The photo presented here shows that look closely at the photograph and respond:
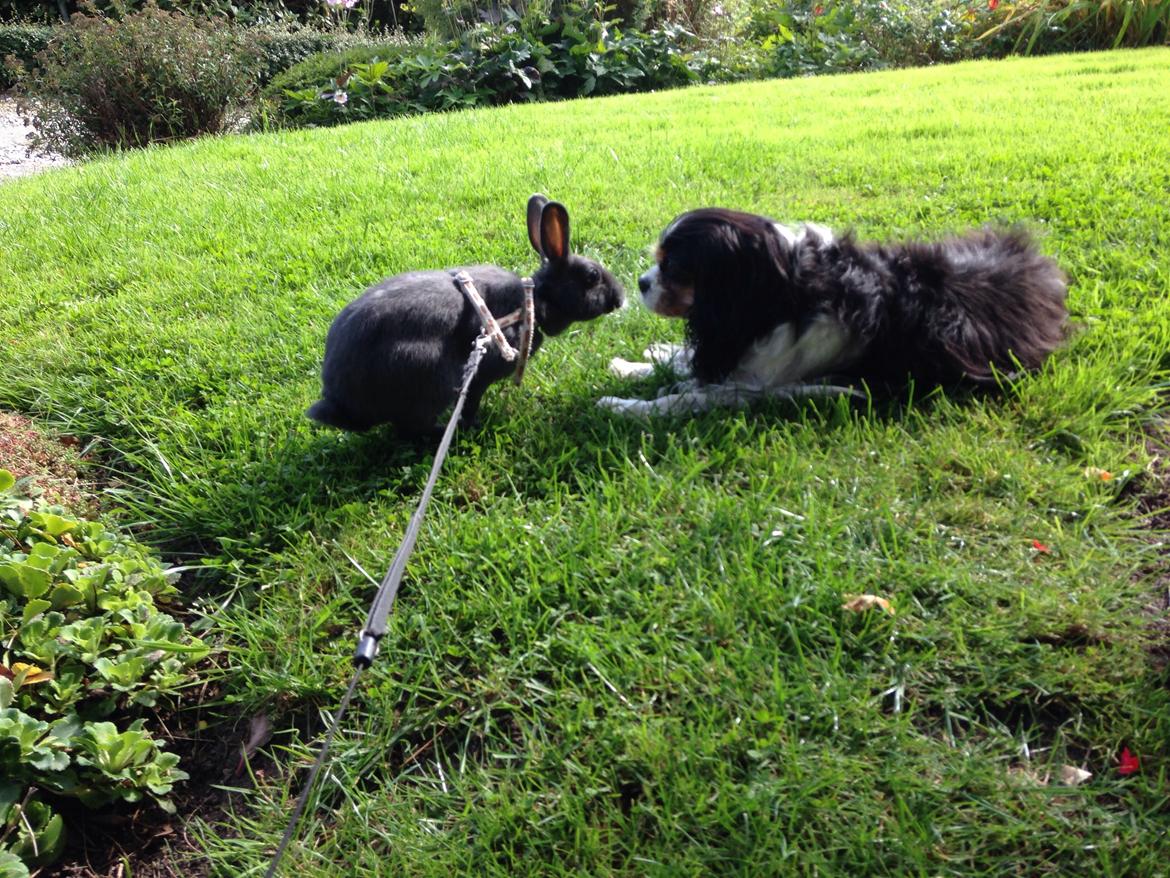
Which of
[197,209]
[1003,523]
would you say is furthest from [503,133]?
[1003,523]

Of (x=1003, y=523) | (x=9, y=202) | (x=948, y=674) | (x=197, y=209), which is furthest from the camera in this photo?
(x=9, y=202)

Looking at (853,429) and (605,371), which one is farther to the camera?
(605,371)

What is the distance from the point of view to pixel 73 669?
1997 millimetres

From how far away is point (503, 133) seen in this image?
297 inches

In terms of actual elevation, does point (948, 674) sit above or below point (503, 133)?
below

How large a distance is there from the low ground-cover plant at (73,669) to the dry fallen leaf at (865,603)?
1.71 m

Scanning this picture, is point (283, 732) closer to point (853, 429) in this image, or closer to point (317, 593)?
point (317, 593)

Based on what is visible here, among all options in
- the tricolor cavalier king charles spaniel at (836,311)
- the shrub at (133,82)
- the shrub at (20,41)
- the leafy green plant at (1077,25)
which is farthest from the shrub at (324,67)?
the shrub at (20,41)

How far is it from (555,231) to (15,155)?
1341 centimetres

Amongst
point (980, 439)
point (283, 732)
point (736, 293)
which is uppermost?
point (736, 293)

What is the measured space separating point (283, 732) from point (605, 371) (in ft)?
6.26

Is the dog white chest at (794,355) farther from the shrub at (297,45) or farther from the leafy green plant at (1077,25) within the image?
the shrub at (297,45)

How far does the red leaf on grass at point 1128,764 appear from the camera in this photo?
1641 mm

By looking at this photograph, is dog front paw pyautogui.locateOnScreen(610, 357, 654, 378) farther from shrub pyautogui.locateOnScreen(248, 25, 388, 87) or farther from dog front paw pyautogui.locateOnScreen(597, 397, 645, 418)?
shrub pyautogui.locateOnScreen(248, 25, 388, 87)
